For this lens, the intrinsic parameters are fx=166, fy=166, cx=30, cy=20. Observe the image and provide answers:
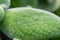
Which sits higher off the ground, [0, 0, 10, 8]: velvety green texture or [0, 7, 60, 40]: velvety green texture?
[0, 0, 10, 8]: velvety green texture

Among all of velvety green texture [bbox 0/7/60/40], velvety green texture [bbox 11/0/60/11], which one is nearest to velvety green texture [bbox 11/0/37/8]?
velvety green texture [bbox 11/0/60/11]

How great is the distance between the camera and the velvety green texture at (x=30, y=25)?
238mm

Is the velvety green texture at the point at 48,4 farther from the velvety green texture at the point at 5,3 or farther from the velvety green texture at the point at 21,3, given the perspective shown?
the velvety green texture at the point at 5,3

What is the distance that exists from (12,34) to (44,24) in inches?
2.0

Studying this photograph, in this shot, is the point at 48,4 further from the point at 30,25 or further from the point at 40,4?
the point at 30,25

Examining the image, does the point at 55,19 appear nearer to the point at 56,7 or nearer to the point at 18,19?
the point at 18,19

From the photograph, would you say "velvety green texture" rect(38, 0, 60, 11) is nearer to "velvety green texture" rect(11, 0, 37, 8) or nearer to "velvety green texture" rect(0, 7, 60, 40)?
"velvety green texture" rect(11, 0, 37, 8)

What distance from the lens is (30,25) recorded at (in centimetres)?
25

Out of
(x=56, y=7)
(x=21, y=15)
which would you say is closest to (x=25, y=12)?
(x=21, y=15)

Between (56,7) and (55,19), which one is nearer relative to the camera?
(55,19)

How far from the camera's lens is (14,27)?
254mm

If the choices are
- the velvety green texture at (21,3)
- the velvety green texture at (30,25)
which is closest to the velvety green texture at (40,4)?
the velvety green texture at (21,3)

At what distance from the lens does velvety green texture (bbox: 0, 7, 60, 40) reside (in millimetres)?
238

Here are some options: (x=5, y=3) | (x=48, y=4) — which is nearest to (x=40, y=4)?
(x=48, y=4)
